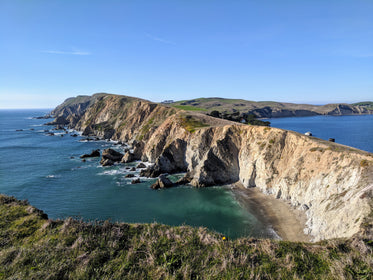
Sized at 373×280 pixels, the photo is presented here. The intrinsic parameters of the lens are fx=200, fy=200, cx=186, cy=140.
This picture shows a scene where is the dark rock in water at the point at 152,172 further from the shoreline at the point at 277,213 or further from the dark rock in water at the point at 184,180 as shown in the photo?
the shoreline at the point at 277,213

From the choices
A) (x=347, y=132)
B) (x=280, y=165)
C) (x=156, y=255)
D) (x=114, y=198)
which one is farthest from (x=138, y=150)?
(x=347, y=132)

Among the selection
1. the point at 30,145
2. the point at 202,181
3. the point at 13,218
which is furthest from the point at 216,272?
the point at 30,145

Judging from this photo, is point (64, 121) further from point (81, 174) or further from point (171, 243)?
point (171, 243)

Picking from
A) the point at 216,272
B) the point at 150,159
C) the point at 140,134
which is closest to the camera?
the point at 216,272

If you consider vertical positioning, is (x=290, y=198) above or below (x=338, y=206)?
below

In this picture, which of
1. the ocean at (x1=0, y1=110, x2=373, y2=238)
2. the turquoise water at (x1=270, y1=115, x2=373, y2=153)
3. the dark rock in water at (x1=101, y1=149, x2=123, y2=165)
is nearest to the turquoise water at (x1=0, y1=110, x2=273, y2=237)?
the ocean at (x1=0, y1=110, x2=373, y2=238)

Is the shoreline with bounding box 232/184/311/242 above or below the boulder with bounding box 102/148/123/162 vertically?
below

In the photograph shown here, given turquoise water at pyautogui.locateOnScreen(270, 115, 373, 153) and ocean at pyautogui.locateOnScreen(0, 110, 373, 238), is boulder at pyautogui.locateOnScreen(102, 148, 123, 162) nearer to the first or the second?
ocean at pyautogui.locateOnScreen(0, 110, 373, 238)
